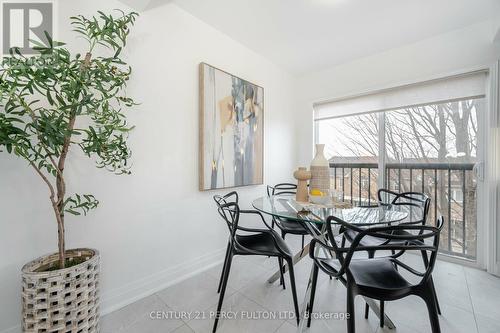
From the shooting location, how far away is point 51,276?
3.39ft

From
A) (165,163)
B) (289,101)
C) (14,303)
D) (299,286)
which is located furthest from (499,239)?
(14,303)

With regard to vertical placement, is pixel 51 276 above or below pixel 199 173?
below

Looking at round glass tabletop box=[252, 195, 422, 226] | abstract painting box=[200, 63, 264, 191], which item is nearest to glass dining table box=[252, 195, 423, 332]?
round glass tabletop box=[252, 195, 422, 226]

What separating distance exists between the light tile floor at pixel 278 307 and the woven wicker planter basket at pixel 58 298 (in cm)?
38

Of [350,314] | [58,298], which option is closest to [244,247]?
[350,314]

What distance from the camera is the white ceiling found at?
6.19 ft

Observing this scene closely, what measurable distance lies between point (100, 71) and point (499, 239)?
3.56m

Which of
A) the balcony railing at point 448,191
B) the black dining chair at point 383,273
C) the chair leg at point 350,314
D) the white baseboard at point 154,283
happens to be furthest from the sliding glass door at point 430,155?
the white baseboard at point 154,283

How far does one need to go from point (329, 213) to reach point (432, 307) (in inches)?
25.7

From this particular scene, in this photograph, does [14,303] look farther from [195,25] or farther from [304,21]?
[304,21]

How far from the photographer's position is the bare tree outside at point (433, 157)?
2279 millimetres

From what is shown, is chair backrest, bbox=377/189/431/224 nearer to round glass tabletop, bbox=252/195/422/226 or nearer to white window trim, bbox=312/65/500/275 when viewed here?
round glass tabletop, bbox=252/195/422/226

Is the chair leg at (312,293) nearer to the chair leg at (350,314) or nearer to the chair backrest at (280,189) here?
the chair leg at (350,314)

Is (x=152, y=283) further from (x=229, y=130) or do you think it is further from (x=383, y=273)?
(x=383, y=273)
